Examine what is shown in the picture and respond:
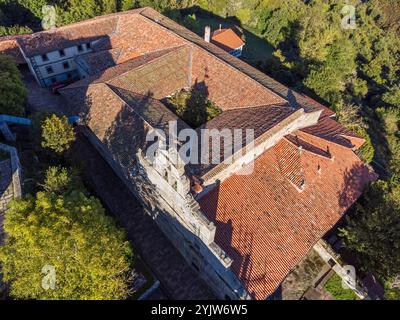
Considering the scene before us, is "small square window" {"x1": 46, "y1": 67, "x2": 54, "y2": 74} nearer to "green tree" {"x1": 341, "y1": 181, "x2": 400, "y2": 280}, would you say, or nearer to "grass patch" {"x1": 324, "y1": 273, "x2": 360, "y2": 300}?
"green tree" {"x1": 341, "y1": 181, "x2": 400, "y2": 280}

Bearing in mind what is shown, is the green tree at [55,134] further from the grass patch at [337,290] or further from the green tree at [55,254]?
the grass patch at [337,290]

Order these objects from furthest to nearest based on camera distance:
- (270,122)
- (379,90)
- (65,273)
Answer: (379,90) < (270,122) < (65,273)

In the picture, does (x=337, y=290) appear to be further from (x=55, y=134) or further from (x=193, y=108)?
(x=55, y=134)

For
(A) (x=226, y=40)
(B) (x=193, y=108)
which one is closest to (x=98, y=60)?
(B) (x=193, y=108)

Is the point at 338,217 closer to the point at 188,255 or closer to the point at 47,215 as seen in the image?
the point at 188,255

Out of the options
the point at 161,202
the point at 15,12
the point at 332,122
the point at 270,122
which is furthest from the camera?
the point at 15,12

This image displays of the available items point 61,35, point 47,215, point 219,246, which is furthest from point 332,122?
point 61,35
